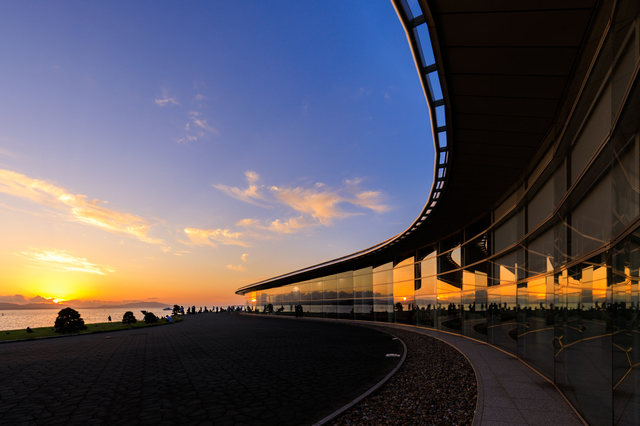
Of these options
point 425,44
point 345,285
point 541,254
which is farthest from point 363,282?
point 425,44

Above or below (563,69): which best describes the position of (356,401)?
below

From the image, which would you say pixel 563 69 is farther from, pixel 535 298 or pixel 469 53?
pixel 535 298

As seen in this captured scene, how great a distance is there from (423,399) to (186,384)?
5493 mm

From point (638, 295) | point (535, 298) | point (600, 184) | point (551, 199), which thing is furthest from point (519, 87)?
point (535, 298)

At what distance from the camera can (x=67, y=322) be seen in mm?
25875

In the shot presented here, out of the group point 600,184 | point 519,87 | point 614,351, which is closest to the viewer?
point 614,351

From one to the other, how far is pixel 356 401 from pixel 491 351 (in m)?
8.41

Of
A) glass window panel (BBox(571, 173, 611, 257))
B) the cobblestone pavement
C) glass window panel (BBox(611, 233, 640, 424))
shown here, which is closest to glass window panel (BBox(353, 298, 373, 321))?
the cobblestone pavement

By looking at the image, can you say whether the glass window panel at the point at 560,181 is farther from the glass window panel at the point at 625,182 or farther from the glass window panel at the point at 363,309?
the glass window panel at the point at 363,309

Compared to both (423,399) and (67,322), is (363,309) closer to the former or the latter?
(67,322)

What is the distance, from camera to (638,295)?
389 centimetres

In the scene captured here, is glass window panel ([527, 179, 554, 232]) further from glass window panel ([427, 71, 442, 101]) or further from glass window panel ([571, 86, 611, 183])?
glass window panel ([427, 71, 442, 101])

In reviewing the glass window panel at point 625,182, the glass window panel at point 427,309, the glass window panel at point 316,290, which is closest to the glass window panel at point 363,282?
the glass window panel at point 316,290

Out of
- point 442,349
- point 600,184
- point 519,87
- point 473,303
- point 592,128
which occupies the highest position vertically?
point 519,87
